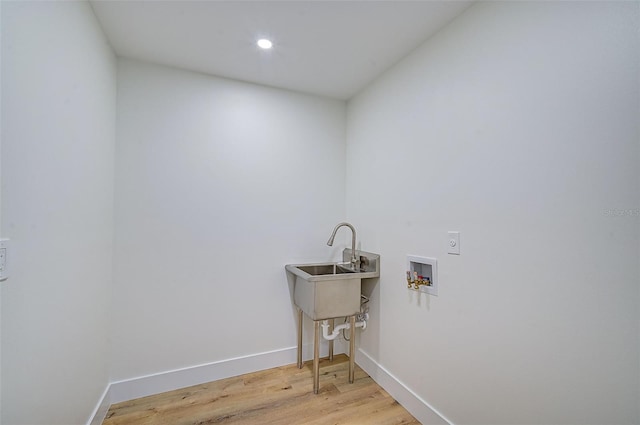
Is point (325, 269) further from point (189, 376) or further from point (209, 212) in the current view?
point (189, 376)

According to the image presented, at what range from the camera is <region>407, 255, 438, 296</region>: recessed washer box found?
5.54 ft

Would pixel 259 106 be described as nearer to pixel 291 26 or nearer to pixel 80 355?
pixel 291 26

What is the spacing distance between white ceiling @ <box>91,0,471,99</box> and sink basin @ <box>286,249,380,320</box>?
151 cm

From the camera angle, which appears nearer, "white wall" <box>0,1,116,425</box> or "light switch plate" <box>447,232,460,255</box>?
"white wall" <box>0,1,116,425</box>

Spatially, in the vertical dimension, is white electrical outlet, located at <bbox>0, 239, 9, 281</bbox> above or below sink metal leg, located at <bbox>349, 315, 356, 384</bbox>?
above

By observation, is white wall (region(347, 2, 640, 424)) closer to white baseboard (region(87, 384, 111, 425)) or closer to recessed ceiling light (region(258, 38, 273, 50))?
recessed ceiling light (region(258, 38, 273, 50))

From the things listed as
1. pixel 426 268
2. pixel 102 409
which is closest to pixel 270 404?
pixel 102 409

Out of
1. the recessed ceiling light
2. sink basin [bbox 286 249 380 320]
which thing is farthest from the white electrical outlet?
the recessed ceiling light

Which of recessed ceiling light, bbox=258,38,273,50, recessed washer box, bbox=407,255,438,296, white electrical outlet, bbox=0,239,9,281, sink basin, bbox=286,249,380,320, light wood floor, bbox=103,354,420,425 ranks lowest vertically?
light wood floor, bbox=103,354,420,425

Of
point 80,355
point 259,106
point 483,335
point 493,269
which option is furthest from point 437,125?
point 80,355

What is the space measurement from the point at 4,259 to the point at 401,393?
2.17 metres

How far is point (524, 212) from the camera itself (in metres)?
1.25

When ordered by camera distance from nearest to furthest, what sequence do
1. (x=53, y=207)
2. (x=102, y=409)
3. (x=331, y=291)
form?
1. (x=53, y=207)
2. (x=102, y=409)
3. (x=331, y=291)

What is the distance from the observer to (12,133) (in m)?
0.91
